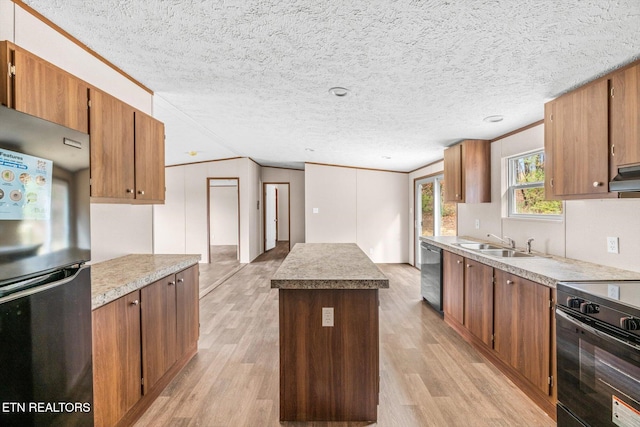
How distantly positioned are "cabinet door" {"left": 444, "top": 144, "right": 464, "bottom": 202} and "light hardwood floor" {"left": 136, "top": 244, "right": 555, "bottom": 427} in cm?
156

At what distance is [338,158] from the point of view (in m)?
5.88

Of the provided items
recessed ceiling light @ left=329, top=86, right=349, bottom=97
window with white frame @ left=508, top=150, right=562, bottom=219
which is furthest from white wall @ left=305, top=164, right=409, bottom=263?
recessed ceiling light @ left=329, top=86, right=349, bottom=97

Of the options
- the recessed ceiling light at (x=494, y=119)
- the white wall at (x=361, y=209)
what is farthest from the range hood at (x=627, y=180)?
Answer: the white wall at (x=361, y=209)

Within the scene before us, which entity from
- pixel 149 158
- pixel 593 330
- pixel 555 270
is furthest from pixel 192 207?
pixel 593 330

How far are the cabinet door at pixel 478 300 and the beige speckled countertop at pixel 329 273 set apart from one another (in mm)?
1141

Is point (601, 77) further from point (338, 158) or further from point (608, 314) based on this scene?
point (338, 158)

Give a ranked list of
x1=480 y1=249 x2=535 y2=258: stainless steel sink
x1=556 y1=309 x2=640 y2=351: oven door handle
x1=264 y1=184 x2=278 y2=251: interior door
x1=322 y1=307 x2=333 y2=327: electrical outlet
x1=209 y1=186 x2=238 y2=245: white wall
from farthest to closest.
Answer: x1=209 y1=186 x2=238 y2=245: white wall, x1=264 y1=184 x2=278 y2=251: interior door, x1=480 y1=249 x2=535 y2=258: stainless steel sink, x1=322 y1=307 x2=333 y2=327: electrical outlet, x1=556 y1=309 x2=640 y2=351: oven door handle

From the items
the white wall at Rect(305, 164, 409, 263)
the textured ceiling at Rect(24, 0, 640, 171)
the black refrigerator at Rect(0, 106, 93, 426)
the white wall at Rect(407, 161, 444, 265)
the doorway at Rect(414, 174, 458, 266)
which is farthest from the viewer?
the white wall at Rect(305, 164, 409, 263)

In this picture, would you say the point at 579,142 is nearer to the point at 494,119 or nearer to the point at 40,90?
the point at 494,119

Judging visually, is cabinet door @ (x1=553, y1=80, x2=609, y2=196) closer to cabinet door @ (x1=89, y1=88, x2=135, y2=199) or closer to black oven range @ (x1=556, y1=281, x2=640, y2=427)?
black oven range @ (x1=556, y1=281, x2=640, y2=427)

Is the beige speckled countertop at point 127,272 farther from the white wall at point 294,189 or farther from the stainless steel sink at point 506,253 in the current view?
the white wall at point 294,189

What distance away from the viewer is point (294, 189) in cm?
821

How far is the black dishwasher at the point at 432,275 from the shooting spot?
3566 mm

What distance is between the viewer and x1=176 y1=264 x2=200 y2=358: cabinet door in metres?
2.32
